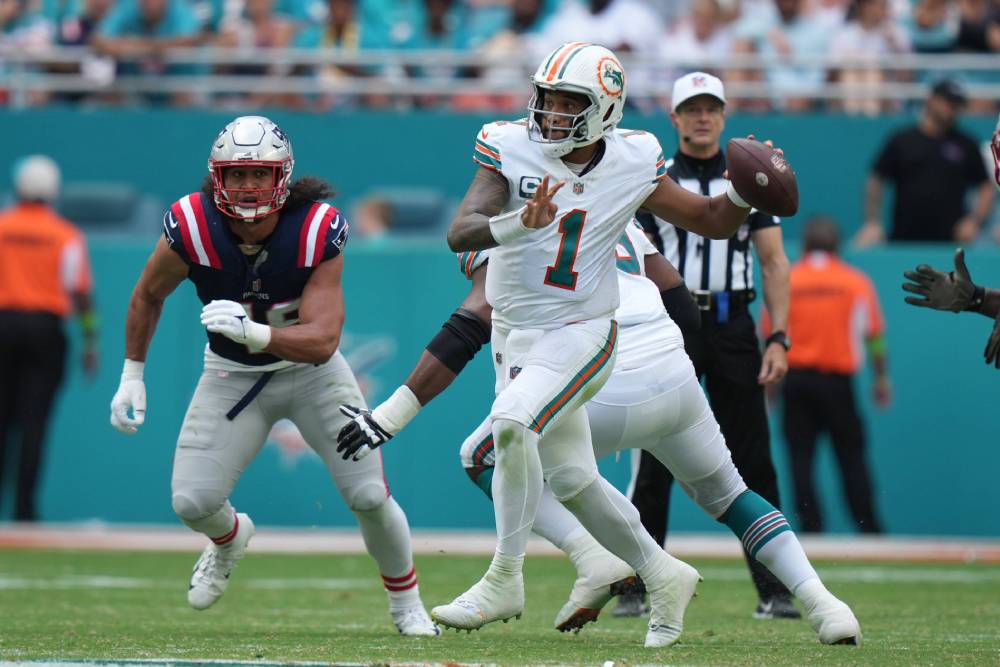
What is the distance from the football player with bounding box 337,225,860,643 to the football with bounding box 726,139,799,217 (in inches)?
24.0

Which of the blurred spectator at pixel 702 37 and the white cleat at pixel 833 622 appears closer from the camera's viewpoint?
the white cleat at pixel 833 622

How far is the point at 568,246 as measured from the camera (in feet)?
17.7

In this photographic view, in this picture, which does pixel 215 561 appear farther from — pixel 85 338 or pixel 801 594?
pixel 85 338

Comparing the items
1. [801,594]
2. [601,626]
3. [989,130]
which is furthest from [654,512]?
[989,130]

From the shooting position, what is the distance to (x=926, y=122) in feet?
37.7

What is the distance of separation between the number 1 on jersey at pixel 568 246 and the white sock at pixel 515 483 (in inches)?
20.1

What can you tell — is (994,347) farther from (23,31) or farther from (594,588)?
(23,31)

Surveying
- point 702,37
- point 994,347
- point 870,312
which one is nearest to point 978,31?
point 702,37

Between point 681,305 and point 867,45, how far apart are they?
684 cm

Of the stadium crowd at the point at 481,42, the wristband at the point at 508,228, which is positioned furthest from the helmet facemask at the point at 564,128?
the stadium crowd at the point at 481,42

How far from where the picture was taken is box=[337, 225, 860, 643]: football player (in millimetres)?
5551

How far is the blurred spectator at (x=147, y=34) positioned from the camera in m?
12.6

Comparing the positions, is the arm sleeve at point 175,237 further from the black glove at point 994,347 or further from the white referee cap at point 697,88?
the black glove at point 994,347

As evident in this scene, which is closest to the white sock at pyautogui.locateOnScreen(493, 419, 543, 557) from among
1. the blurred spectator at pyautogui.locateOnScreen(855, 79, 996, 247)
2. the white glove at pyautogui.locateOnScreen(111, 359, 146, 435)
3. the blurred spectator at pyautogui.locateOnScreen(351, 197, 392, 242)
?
the white glove at pyautogui.locateOnScreen(111, 359, 146, 435)
